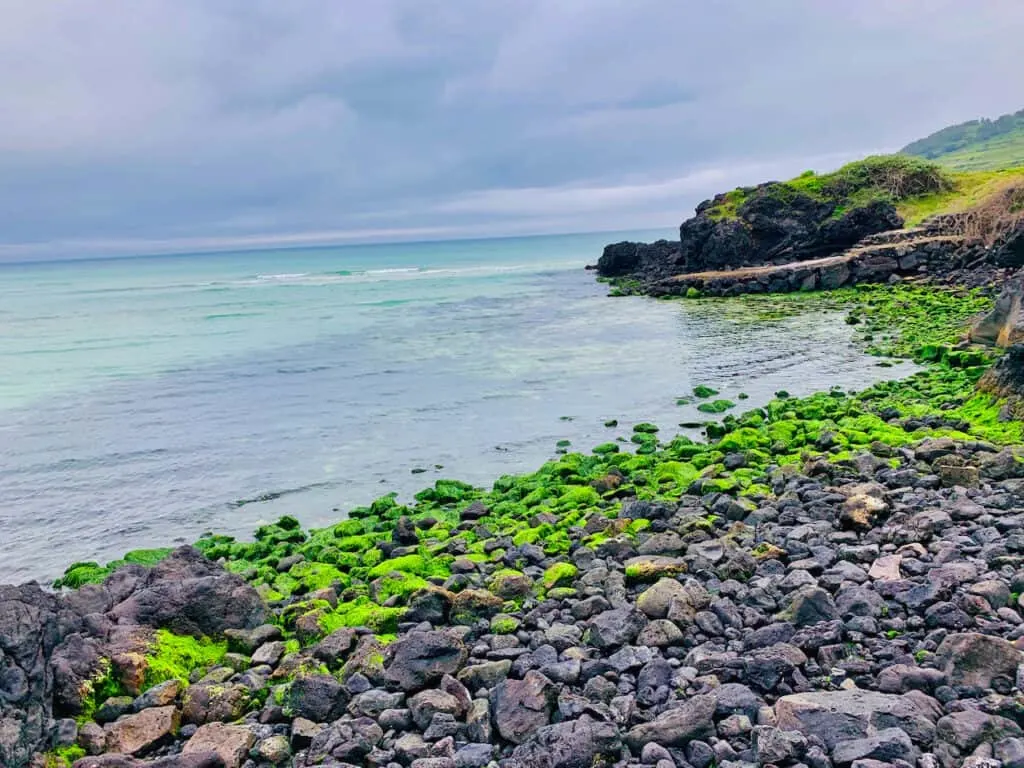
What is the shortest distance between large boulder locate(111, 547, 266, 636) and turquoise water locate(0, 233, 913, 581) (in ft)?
14.7

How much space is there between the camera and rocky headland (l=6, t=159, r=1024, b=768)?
15.9ft

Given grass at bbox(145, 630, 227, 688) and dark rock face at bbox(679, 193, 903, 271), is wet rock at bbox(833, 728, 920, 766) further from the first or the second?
dark rock face at bbox(679, 193, 903, 271)

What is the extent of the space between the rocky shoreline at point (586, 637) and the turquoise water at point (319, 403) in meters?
2.47

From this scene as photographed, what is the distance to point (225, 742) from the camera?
17.7ft

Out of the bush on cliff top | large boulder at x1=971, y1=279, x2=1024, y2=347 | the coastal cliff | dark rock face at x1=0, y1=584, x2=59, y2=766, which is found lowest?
dark rock face at x1=0, y1=584, x2=59, y2=766

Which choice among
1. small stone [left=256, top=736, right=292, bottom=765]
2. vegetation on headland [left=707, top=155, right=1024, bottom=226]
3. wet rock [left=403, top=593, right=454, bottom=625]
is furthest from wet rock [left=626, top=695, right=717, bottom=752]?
vegetation on headland [left=707, top=155, right=1024, bottom=226]

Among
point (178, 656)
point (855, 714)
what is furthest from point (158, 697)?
point (855, 714)

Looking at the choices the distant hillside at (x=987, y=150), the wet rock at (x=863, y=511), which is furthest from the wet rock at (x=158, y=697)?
the distant hillside at (x=987, y=150)

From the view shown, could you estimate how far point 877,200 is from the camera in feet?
161

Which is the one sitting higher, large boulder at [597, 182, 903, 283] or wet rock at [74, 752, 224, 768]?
large boulder at [597, 182, 903, 283]

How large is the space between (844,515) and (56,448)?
17347mm

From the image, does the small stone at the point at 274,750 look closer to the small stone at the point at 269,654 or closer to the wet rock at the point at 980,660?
the small stone at the point at 269,654

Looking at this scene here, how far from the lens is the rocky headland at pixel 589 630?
4.85 meters

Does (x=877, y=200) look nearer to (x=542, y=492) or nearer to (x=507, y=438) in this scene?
(x=507, y=438)
